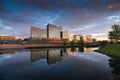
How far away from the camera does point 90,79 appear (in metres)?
16.4

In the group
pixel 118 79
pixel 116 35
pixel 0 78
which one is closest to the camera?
pixel 118 79

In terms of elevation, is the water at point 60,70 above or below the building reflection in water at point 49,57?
above

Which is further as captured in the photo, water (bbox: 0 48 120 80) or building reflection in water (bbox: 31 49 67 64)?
building reflection in water (bbox: 31 49 67 64)

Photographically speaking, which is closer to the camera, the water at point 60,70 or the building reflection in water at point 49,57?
the water at point 60,70

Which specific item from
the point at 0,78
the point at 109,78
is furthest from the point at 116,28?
the point at 0,78

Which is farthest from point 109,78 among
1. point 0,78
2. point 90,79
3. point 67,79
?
point 0,78

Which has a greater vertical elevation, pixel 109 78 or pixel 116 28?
pixel 116 28

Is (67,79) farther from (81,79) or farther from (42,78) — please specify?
(42,78)

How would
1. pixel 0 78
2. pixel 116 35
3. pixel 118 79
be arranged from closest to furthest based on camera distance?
1. pixel 118 79
2. pixel 0 78
3. pixel 116 35

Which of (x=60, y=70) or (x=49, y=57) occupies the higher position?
(x=60, y=70)

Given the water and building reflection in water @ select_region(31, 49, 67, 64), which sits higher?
the water

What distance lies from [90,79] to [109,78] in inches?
104

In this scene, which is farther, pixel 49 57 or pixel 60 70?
pixel 49 57

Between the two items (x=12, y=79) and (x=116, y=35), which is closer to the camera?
(x=12, y=79)
